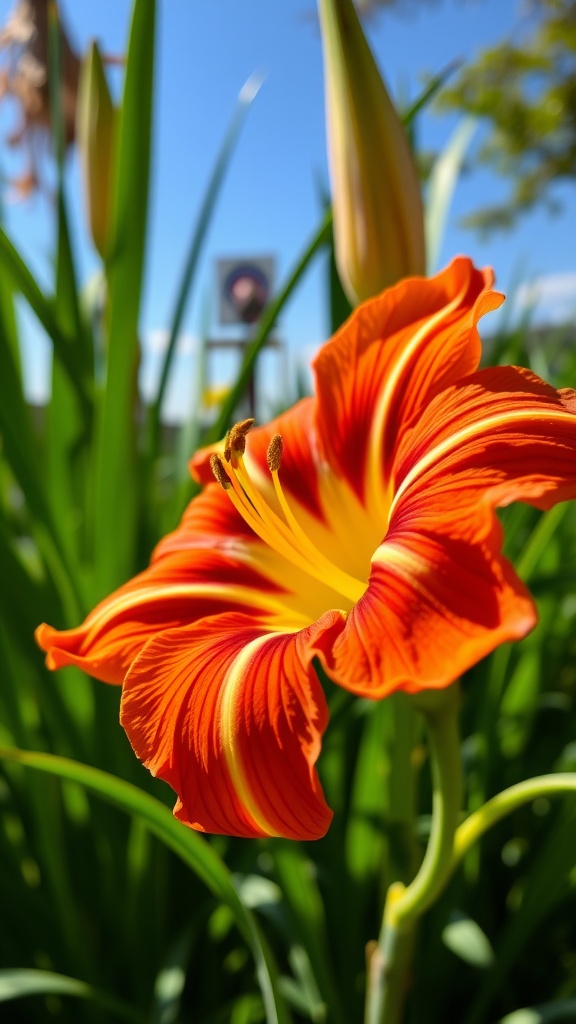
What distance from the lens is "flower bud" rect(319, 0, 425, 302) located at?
0.37 m

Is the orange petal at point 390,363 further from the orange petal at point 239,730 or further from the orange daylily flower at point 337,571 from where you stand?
the orange petal at point 239,730

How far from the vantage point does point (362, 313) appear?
14.3 inches

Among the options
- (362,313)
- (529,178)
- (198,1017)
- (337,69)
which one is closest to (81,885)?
(198,1017)

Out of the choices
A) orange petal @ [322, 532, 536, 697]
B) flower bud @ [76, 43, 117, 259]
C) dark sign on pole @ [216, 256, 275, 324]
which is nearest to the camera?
orange petal @ [322, 532, 536, 697]

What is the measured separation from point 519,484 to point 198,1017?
1.80ft

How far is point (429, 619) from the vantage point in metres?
0.22

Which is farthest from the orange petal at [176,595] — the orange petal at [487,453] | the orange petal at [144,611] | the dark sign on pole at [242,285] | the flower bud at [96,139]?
the dark sign on pole at [242,285]

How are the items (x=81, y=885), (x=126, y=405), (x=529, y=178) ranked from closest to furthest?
1. (x=126, y=405)
2. (x=81, y=885)
3. (x=529, y=178)

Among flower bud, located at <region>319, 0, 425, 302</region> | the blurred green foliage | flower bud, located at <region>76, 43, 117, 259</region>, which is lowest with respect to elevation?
the blurred green foliage

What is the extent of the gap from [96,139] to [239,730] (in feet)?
1.93

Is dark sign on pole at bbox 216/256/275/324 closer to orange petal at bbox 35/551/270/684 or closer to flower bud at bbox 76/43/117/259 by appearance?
flower bud at bbox 76/43/117/259

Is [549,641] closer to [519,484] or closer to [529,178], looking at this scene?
[519,484]

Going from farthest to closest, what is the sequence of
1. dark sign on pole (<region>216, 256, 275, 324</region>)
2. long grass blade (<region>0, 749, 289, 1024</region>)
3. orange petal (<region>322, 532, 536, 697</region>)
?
dark sign on pole (<region>216, 256, 275, 324</region>)
long grass blade (<region>0, 749, 289, 1024</region>)
orange petal (<region>322, 532, 536, 697</region>)

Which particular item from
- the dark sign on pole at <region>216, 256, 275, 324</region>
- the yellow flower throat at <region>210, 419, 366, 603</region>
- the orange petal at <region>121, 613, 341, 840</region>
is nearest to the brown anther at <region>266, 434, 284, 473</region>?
the yellow flower throat at <region>210, 419, 366, 603</region>
